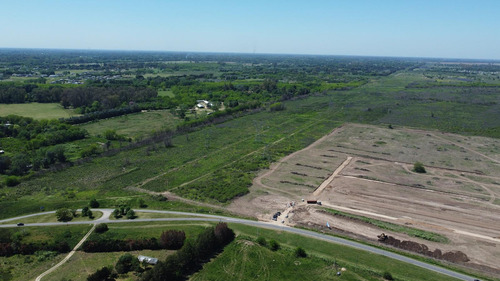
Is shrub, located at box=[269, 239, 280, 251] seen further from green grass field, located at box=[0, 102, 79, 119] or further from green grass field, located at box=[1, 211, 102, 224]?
green grass field, located at box=[0, 102, 79, 119]

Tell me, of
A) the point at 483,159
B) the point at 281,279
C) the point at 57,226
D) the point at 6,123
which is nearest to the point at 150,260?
the point at 281,279

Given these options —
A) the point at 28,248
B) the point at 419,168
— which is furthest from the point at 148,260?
the point at 419,168

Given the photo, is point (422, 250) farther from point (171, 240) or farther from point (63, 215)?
point (63, 215)

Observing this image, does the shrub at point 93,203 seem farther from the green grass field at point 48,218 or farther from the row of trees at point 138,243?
the row of trees at point 138,243

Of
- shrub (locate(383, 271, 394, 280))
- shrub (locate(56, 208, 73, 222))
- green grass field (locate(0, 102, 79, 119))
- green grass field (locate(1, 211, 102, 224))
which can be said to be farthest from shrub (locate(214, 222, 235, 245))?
green grass field (locate(0, 102, 79, 119))

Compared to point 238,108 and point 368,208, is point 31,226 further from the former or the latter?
point 238,108

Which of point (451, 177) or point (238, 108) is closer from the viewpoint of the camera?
point (451, 177)

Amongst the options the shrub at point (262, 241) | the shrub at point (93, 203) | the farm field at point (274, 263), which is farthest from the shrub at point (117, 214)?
the shrub at point (262, 241)
